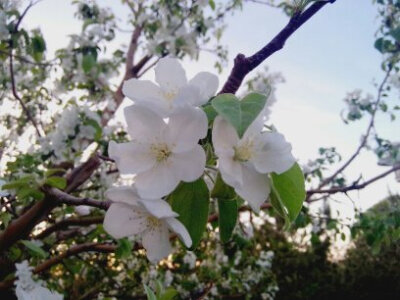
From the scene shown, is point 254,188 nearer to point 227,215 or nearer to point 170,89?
point 227,215

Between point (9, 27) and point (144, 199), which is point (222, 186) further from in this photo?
point (9, 27)

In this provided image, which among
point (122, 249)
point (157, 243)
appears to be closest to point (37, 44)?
point (122, 249)

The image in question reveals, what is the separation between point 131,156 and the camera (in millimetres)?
592

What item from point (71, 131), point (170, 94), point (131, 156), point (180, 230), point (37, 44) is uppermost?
point (37, 44)

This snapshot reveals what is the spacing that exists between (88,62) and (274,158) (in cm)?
228

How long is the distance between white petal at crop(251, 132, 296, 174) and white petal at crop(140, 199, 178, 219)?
13cm

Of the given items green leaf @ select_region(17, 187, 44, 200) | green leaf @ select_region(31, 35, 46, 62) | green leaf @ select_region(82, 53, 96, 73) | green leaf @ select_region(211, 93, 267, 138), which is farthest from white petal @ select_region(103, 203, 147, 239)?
green leaf @ select_region(82, 53, 96, 73)

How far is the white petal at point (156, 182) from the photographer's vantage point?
0.53m

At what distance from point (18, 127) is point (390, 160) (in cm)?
326

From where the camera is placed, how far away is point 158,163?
1.92 feet

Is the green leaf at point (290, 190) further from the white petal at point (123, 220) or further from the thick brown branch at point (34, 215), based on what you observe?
the thick brown branch at point (34, 215)

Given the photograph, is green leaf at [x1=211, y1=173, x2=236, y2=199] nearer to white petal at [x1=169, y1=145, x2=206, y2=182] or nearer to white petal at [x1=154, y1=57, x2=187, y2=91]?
white petal at [x1=169, y1=145, x2=206, y2=182]

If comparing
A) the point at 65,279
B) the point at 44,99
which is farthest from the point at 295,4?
the point at 65,279

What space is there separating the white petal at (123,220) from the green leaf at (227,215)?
113mm
